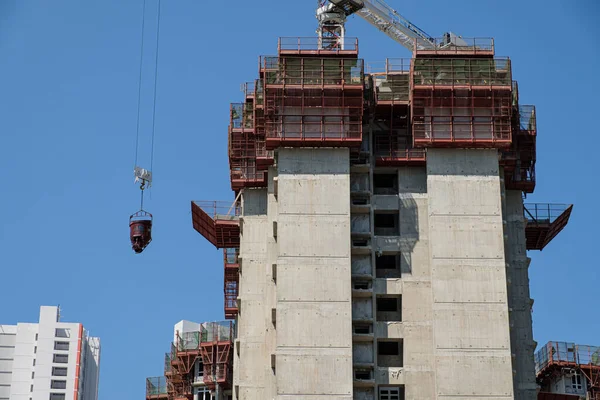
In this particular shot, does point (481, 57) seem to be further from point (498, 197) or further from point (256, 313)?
point (256, 313)

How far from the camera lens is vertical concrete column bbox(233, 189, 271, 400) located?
117 m

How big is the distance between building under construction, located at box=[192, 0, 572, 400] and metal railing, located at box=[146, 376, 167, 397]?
45.5 m

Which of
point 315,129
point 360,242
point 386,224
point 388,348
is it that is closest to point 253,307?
point 360,242

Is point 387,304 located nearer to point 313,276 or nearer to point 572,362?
point 313,276

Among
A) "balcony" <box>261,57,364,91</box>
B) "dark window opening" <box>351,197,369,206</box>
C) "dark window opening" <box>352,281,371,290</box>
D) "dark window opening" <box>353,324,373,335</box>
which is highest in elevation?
"balcony" <box>261,57,364,91</box>

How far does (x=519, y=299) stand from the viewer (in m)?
119

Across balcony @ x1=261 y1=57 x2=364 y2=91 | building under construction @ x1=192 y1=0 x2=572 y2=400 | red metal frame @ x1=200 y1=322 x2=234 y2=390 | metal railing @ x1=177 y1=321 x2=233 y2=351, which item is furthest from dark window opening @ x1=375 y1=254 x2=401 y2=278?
metal railing @ x1=177 y1=321 x2=233 y2=351

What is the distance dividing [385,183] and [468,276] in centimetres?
1449

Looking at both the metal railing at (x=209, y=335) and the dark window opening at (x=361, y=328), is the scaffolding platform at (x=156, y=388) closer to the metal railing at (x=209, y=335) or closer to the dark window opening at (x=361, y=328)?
the metal railing at (x=209, y=335)

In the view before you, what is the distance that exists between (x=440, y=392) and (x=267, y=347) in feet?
56.1

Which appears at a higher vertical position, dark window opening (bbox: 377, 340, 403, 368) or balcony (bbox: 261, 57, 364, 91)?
balcony (bbox: 261, 57, 364, 91)

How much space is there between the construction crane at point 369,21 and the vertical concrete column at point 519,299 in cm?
2226

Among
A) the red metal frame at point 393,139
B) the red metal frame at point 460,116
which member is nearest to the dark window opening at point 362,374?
the red metal frame at point 393,139

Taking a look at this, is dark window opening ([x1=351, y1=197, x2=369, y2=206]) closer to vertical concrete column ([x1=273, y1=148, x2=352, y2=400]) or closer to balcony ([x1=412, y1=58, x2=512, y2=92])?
vertical concrete column ([x1=273, y1=148, x2=352, y2=400])
